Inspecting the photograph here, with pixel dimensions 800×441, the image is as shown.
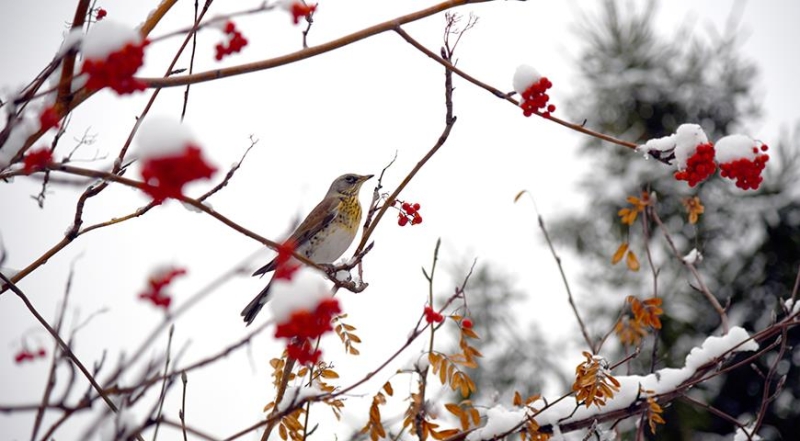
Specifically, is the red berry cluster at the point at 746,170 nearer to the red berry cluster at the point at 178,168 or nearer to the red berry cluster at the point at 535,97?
the red berry cluster at the point at 535,97

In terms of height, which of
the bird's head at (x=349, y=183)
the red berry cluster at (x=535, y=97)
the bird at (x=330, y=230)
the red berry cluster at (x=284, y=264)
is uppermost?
the bird's head at (x=349, y=183)

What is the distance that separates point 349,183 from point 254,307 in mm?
1299

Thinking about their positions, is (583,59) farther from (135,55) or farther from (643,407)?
(135,55)

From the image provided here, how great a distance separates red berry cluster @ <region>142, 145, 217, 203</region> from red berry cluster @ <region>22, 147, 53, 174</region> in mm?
275

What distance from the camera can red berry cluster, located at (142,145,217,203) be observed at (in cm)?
108

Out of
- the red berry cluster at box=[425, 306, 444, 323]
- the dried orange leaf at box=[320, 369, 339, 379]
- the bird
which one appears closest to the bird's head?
the bird

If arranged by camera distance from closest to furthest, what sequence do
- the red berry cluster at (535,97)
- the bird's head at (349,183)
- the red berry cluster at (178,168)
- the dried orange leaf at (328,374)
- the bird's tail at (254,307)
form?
the red berry cluster at (178,168) < the red berry cluster at (535,97) < the dried orange leaf at (328,374) < the bird's tail at (254,307) < the bird's head at (349,183)

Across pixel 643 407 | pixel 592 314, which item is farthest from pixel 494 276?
pixel 643 407

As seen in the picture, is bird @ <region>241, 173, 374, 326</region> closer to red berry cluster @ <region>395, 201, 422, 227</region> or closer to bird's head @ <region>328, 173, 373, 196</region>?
bird's head @ <region>328, 173, 373, 196</region>

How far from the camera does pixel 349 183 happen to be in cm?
492

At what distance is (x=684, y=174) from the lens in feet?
6.97

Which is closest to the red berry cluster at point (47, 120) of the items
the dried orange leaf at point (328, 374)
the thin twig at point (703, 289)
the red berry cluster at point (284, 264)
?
the red berry cluster at point (284, 264)

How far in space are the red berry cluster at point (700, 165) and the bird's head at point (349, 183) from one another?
9.59ft

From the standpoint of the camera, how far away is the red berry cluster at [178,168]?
108 cm
